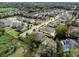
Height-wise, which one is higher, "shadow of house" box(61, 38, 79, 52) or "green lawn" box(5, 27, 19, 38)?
"green lawn" box(5, 27, 19, 38)

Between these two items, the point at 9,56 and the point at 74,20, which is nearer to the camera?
the point at 9,56

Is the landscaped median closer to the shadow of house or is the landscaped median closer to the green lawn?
the green lawn

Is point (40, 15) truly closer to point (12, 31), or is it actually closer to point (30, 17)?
point (30, 17)

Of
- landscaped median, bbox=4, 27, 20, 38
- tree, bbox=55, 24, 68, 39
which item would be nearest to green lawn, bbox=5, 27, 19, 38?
landscaped median, bbox=4, 27, 20, 38

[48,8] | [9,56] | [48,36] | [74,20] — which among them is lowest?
[9,56]

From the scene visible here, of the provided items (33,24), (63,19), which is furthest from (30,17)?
(63,19)

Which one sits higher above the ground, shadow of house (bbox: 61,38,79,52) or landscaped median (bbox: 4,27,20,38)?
landscaped median (bbox: 4,27,20,38)

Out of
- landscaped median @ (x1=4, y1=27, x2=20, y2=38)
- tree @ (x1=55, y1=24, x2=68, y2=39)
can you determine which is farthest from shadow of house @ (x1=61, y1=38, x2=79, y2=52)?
landscaped median @ (x1=4, y1=27, x2=20, y2=38)

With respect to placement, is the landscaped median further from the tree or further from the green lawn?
the tree

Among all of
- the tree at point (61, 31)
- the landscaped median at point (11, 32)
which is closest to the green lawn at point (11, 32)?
the landscaped median at point (11, 32)

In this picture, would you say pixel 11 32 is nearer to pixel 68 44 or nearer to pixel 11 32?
pixel 11 32

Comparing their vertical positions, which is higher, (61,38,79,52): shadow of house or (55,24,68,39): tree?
(55,24,68,39): tree
